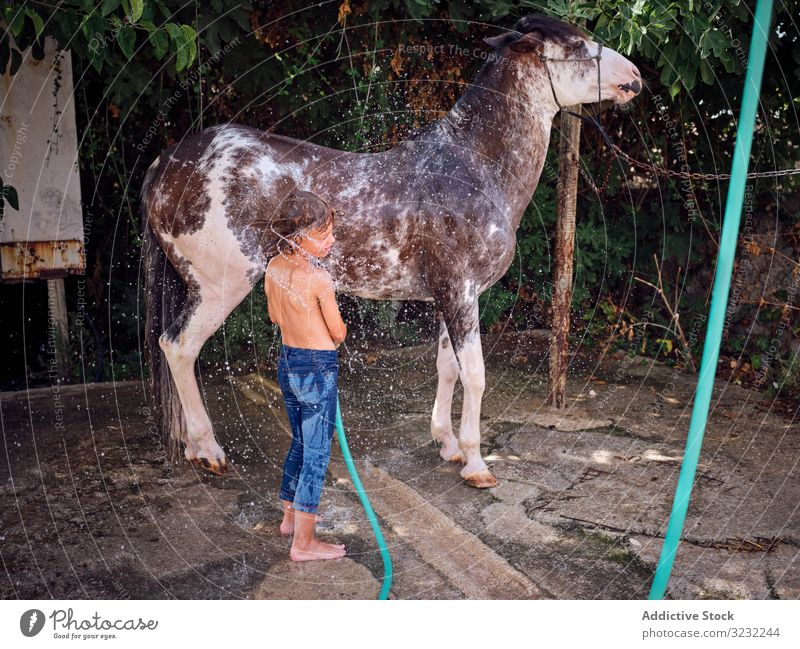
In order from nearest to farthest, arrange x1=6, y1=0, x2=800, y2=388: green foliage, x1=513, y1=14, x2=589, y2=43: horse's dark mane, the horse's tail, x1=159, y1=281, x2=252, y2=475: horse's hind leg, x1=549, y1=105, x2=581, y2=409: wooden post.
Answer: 1. x1=513, y1=14, x2=589, y2=43: horse's dark mane
2. x1=159, y1=281, x2=252, y2=475: horse's hind leg
3. the horse's tail
4. x1=6, y1=0, x2=800, y2=388: green foliage
5. x1=549, y1=105, x2=581, y2=409: wooden post

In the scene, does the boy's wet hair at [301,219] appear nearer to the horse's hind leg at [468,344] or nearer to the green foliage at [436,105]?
the horse's hind leg at [468,344]

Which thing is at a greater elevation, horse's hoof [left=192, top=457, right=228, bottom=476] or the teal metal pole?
the teal metal pole

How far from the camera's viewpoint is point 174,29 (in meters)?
4.51

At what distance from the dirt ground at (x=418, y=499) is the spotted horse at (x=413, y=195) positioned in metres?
0.50

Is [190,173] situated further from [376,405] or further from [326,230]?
[376,405]

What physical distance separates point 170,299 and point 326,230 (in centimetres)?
145

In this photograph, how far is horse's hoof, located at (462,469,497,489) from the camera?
4934 mm

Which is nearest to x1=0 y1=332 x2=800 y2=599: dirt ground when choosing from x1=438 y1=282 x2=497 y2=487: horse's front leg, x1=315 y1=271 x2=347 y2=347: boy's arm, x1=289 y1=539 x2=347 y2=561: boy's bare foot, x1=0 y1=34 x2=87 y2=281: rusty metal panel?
x1=289 y1=539 x2=347 y2=561: boy's bare foot

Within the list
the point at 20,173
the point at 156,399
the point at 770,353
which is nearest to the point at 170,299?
the point at 156,399

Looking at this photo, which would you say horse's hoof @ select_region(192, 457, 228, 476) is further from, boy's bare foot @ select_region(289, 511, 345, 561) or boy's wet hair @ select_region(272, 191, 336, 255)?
boy's wet hair @ select_region(272, 191, 336, 255)

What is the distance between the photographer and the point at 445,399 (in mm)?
5320

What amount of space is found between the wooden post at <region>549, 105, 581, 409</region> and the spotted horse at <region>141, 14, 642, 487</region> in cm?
80

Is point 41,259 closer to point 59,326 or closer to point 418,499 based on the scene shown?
point 59,326

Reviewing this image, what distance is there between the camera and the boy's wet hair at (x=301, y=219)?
155 inches
